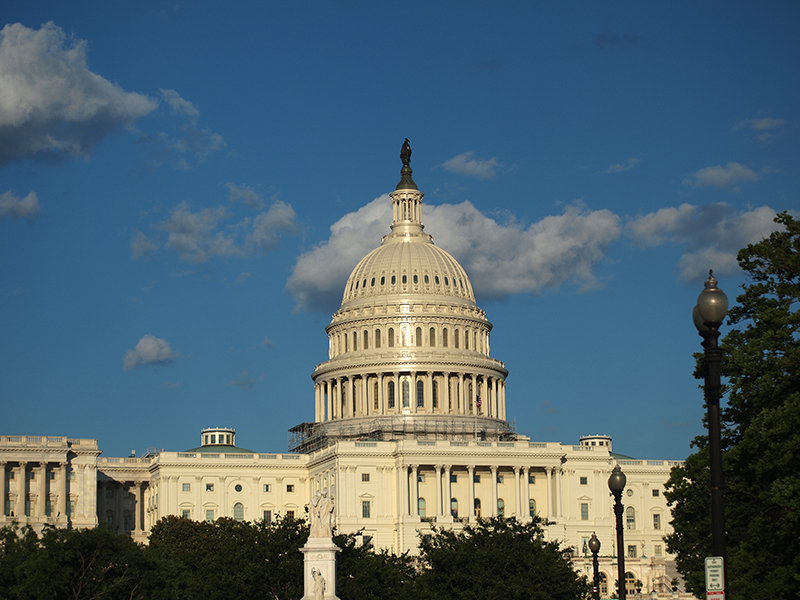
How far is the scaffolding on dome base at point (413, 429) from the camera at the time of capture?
158125 mm

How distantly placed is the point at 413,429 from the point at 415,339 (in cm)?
1176

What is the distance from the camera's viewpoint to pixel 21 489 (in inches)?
5620

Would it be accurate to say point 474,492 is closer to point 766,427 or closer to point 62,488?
point 62,488

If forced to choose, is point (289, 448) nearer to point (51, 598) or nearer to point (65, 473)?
point (65, 473)

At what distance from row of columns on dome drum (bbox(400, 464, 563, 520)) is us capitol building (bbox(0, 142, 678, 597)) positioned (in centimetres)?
15

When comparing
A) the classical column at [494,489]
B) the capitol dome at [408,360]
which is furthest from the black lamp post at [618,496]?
the capitol dome at [408,360]

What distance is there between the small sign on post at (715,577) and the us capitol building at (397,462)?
104258 millimetres

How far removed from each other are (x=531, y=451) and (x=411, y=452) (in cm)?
1304

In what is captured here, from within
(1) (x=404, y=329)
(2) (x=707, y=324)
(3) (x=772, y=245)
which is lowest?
(2) (x=707, y=324)

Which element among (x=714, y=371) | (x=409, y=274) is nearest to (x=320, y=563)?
(x=714, y=371)

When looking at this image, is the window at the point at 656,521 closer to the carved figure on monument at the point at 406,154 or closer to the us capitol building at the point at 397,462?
the us capitol building at the point at 397,462

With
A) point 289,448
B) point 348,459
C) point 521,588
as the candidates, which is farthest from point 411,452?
point 521,588

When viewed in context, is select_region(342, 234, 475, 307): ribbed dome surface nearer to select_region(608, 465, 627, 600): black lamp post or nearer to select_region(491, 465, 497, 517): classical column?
select_region(491, 465, 497, 517): classical column

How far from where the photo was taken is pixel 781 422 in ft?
172
